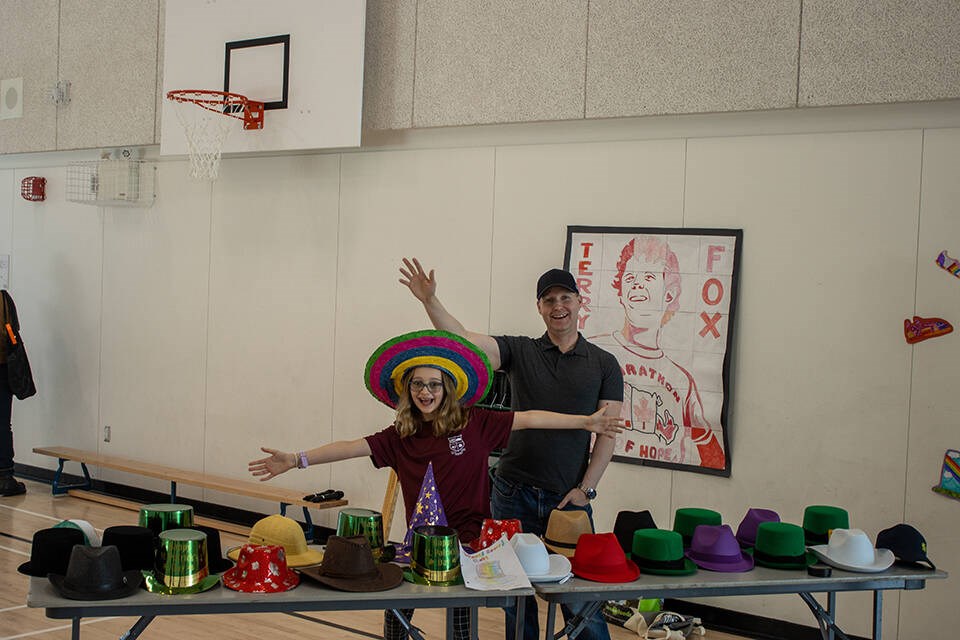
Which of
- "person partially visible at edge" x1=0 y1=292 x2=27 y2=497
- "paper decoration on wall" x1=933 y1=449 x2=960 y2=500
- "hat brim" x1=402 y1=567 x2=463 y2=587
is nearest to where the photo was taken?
"hat brim" x1=402 y1=567 x2=463 y2=587

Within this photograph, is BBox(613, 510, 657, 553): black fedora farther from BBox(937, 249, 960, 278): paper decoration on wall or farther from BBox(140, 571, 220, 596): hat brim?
BBox(937, 249, 960, 278): paper decoration on wall

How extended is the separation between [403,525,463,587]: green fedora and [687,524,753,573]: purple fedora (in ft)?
2.76

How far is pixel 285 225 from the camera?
22.8 feet

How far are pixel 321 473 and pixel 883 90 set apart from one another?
415cm

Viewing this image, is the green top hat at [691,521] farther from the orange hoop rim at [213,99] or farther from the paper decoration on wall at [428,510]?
the orange hoop rim at [213,99]

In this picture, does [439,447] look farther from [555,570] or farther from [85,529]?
[85,529]

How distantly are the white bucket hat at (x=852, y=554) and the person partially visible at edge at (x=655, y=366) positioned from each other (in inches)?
67.2

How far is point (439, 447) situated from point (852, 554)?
1429 mm

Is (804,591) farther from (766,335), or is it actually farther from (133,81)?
(133,81)

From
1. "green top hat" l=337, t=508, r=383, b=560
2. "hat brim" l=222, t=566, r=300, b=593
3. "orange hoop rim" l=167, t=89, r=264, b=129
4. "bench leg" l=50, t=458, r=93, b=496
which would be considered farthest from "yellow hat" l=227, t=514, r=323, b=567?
"bench leg" l=50, t=458, r=93, b=496

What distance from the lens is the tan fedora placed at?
3342 mm

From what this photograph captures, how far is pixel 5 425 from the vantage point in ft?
25.8

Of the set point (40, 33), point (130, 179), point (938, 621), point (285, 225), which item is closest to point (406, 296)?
point (285, 225)

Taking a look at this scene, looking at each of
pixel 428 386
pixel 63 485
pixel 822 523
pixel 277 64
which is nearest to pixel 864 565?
pixel 822 523
